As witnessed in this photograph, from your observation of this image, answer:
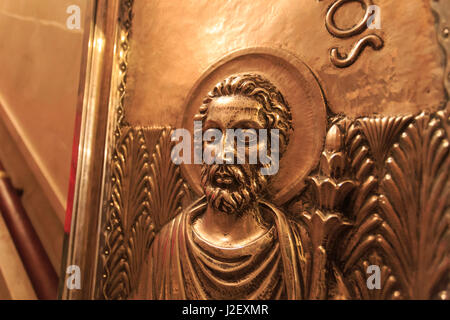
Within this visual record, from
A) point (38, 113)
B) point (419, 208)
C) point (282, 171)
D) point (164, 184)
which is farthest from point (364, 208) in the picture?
point (38, 113)

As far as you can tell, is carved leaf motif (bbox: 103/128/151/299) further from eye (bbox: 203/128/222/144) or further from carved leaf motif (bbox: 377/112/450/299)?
carved leaf motif (bbox: 377/112/450/299)

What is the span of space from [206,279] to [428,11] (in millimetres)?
909

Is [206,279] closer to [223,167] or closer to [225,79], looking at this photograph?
[223,167]

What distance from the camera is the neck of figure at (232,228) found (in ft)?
3.12

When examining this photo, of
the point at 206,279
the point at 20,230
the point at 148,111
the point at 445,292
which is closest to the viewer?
the point at 445,292

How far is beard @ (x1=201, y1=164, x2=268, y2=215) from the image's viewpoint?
3.05 ft

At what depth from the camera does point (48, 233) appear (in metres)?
1.30

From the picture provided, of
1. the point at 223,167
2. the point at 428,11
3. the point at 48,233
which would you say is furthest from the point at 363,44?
the point at 48,233

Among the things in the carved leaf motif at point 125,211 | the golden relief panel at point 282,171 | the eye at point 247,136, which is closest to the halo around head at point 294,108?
the golden relief panel at point 282,171

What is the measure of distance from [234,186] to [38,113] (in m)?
0.97

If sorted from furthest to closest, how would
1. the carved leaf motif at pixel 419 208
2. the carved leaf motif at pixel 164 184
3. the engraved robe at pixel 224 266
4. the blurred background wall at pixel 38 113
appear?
1. the blurred background wall at pixel 38 113
2. the carved leaf motif at pixel 164 184
3. the engraved robe at pixel 224 266
4. the carved leaf motif at pixel 419 208

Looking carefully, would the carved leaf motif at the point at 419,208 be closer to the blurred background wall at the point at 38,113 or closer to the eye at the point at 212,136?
the eye at the point at 212,136

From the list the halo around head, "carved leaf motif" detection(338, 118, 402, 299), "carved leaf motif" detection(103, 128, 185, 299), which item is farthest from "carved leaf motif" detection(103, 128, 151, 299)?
"carved leaf motif" detection(338, 118, 402, 299)
